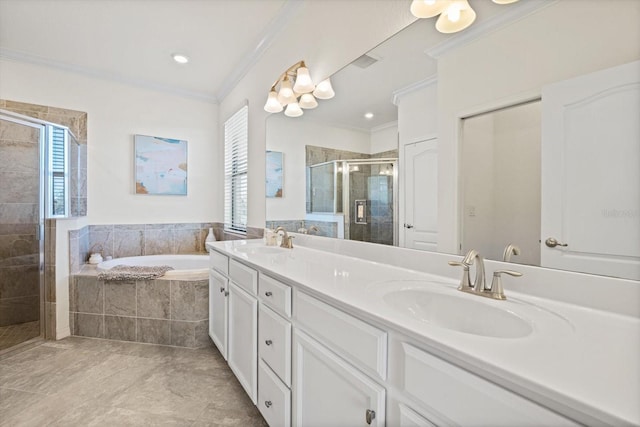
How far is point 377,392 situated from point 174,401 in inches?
59.5

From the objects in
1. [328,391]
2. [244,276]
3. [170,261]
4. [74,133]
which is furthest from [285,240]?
[74,133]

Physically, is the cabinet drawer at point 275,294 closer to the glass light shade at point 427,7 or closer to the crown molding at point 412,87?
the crown molding at point 412,87

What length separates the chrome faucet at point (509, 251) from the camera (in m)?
1.00

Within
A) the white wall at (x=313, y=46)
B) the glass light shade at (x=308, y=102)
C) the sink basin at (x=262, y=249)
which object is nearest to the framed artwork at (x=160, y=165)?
the white wall at (x=313, y=46)

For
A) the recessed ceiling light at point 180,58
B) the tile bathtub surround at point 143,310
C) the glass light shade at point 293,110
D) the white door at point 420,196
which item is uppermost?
the recessed ceiling light at point 180,58

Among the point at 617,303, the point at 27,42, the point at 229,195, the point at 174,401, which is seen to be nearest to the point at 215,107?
the point at 229,195

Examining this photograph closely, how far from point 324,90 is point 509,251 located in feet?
4.65

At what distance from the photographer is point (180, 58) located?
278 centimetres

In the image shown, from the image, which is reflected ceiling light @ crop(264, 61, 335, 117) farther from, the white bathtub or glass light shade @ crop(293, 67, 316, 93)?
the white bathtub

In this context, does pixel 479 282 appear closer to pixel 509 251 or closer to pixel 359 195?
pixel 509 251

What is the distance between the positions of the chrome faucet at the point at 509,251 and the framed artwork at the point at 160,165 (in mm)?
3365

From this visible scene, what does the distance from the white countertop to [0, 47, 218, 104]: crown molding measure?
130 inches

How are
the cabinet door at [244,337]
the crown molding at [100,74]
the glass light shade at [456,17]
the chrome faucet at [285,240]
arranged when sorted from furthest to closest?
the crown molding at [100,74]
the chrome faucet at [285,240]
the cabinet door at [244,337]
the glass light shade at [456,17]

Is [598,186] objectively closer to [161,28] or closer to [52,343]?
[161,28]
